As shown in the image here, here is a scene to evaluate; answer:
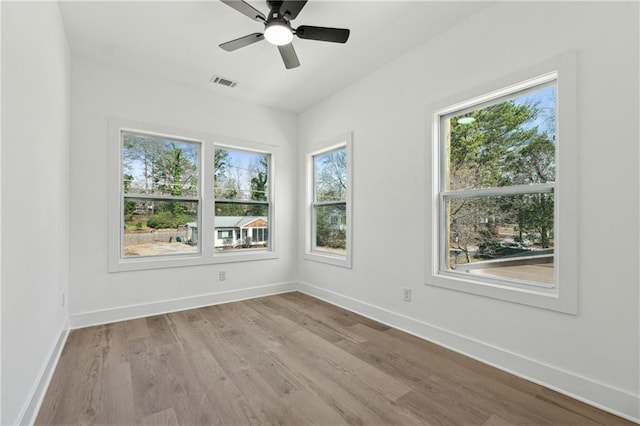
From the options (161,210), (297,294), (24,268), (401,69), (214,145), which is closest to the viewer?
(24,268)

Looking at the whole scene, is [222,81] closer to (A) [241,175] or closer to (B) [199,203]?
(A) [241,175]

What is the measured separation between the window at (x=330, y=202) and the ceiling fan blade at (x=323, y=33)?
57.6 inches

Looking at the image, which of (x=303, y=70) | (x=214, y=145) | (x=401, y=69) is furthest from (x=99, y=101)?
(x=401, y=69)

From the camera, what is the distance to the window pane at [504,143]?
2.19 meters

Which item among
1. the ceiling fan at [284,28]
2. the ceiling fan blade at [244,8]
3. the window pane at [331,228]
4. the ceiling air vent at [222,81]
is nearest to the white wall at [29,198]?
the ceiling fan blade at [244,8]

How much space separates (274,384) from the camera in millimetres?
2059

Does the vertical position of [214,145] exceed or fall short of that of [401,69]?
it falls short

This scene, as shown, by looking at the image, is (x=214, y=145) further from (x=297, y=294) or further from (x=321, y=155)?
(x=297, y=294)

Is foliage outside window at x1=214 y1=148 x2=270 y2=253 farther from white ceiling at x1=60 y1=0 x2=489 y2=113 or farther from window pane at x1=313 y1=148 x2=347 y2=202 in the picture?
white ceiling at x1=60 y1=0 x2=489 y2=113

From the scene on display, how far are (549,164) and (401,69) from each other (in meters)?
1.68

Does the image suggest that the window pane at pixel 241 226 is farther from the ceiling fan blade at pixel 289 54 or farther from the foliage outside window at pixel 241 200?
the ceiling fan blade at pixel 289 54

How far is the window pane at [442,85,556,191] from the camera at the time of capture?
2188 mm

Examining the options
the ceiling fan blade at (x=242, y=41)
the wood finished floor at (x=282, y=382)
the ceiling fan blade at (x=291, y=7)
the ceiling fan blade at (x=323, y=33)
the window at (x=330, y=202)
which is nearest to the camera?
the wood finished floor at (x=282, y=382)

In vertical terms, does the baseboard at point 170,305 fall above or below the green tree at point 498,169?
below
